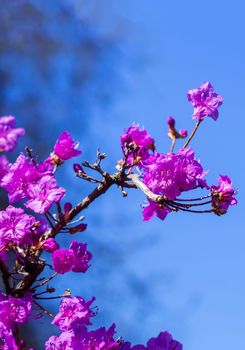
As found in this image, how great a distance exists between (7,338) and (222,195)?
4.19 ft

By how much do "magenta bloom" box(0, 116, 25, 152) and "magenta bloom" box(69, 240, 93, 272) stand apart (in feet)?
2.86

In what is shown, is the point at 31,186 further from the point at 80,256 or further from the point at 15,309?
the point at 15,309

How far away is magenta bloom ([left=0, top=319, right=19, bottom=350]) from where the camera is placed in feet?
10.9

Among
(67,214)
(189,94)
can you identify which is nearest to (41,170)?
(67,214)

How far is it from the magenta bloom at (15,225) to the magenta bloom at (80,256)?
282mm

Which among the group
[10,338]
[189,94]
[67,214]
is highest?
[189,94]

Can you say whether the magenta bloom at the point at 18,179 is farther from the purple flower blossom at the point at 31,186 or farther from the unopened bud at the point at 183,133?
the unopened bud at the point at 183,133

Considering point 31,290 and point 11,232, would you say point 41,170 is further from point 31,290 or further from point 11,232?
point 31,290

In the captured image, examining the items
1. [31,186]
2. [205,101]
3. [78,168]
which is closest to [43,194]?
[31,186]

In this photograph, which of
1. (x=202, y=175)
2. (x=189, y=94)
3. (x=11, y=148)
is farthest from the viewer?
(x=189, y=94)

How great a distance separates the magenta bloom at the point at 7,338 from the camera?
332 centimetres

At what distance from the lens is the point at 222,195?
3.36m

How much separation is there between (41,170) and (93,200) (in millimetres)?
300

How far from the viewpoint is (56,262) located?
3.40 meters
